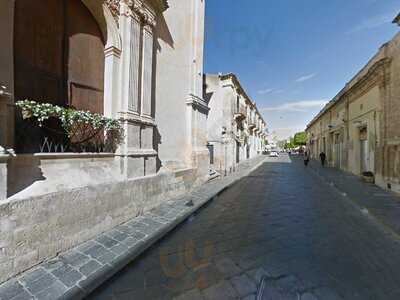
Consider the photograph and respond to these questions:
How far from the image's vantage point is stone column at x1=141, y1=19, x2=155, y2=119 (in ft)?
19.5

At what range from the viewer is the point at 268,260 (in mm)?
3402

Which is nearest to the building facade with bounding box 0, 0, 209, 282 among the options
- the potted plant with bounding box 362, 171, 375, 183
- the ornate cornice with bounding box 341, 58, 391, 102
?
the ornate cornice with bounding box 341, 58, 391, 102

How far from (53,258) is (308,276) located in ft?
11.7

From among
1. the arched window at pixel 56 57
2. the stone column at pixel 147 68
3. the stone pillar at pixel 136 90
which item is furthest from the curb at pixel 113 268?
the stone column at pixel 147 68

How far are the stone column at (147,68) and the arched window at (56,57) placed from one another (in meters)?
1.04

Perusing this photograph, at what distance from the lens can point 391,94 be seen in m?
8.88

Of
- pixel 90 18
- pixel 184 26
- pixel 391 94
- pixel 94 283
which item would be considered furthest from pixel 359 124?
pixel 94 283

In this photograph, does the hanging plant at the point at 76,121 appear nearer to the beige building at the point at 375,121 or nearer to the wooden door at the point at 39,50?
the wooden door at the point at 39,50

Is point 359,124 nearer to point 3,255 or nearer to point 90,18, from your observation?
point 90,18

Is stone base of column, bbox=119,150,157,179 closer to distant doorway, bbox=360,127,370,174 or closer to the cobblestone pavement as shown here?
the cobblestone pavement

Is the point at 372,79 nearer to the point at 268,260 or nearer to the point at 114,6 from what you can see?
the point at 268,260

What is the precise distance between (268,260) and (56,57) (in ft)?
17.4

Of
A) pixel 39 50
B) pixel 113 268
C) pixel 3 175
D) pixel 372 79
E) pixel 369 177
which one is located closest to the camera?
pixel 3 175

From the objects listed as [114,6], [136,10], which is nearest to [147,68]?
[136,10]
